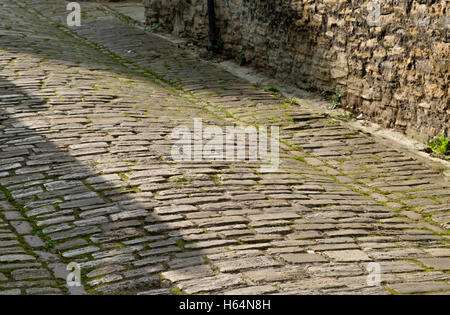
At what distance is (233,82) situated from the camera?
357 inches

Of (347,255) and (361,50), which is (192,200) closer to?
(347,255)

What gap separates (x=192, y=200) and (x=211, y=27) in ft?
19.3

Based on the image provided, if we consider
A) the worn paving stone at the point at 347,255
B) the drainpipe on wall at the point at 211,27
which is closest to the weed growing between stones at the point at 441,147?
the worn paving stone at the point at 347,255

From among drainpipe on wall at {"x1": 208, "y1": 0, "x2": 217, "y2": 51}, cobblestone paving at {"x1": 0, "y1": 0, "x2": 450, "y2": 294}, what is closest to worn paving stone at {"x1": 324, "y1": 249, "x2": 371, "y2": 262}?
cobblestone paving at {"x1": 0, "y1": 0, "x2": 450, "y2": 294}

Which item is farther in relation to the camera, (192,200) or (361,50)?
(361,50)

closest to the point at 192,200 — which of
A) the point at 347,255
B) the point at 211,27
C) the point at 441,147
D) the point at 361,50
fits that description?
the point at 347,255

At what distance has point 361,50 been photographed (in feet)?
24.8

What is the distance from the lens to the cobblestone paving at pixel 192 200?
4020 millimetres

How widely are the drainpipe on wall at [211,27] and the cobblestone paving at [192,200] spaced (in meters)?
2.00

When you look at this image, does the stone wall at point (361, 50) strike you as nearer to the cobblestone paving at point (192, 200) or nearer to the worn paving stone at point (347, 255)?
the cobblestone paving at point (192, 200)

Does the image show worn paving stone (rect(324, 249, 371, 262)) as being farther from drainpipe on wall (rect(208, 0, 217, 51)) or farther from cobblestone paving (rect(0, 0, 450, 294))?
drainpipe on wall (rect(208, 0, 217, 51))

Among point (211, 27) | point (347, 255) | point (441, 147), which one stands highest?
point (211, 27)

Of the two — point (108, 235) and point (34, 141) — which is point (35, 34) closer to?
point (34, 141)

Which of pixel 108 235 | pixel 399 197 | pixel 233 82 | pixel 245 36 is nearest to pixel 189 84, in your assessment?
pixel 233 82
